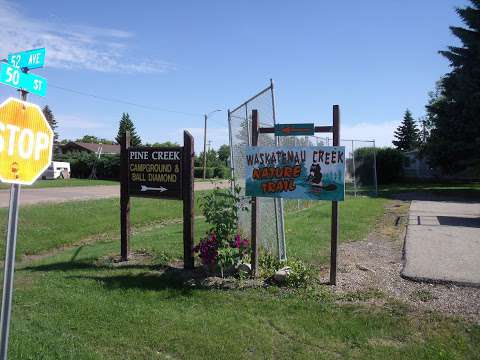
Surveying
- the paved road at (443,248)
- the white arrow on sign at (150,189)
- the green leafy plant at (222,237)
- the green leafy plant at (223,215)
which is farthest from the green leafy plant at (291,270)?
the white arrow on sign at (150,189)

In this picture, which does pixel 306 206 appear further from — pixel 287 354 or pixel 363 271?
pixel 287 354

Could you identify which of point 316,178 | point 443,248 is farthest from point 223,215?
point 443,248

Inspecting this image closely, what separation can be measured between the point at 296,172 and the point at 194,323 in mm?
2479

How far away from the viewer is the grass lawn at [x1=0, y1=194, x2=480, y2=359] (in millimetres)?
4055

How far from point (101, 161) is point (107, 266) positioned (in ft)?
141

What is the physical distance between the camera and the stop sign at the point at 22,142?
3.09 metres

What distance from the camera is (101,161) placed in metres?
48.5

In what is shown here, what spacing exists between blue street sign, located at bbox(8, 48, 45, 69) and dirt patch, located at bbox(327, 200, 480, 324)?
403 cm

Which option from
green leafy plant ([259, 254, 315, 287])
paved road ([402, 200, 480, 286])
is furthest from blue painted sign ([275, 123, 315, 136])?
paved road ([402, 200, 480, 286])

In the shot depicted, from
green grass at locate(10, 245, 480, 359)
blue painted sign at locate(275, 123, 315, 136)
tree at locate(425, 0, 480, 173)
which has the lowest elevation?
green grass at locate(10, 245, 480, 359)

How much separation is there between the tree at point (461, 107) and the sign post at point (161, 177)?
21823mm

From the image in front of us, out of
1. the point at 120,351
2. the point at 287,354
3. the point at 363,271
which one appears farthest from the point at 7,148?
the point at 363,271

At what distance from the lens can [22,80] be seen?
3682 millimetres

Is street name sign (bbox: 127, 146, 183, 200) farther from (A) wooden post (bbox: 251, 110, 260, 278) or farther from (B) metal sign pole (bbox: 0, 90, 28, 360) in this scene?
(B) metal sign pole (bbox: 0, 90, 28, 360)
